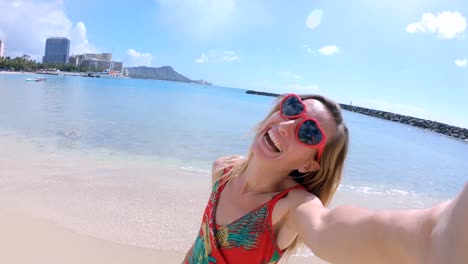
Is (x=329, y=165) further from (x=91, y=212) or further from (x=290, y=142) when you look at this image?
(x=91, y=212)

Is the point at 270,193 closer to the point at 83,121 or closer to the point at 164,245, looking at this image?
the point at 164,245

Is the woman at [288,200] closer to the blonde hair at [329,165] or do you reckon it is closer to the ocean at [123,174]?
the blonde hair at [329,165]

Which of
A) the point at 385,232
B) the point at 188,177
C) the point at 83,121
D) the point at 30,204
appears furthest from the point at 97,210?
the point at 83,121

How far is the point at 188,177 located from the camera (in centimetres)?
768

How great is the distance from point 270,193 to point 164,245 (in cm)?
314

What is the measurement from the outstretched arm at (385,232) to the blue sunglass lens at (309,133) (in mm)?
228

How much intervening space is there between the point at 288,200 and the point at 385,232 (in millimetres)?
522

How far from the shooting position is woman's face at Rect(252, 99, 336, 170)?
1.40m

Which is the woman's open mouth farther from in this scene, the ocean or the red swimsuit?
the ocean

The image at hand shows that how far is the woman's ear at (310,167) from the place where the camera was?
4.60 feet

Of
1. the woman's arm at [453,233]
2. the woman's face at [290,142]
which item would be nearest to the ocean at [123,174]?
the woman's face at [290,142]

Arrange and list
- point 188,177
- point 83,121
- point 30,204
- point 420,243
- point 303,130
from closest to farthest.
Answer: point 420,243
point 303,130
point 30,204
point 188,177
point 83,121

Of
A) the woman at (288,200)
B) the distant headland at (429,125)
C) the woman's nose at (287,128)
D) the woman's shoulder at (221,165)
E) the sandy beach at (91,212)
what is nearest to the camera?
the woman at (288,200)

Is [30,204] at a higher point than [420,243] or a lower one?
lower
